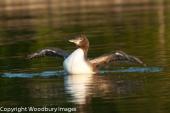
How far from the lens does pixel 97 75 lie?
24.8 m

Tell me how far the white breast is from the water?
0.28 m

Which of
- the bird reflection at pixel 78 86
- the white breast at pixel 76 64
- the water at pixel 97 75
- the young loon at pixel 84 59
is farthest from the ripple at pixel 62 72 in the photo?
the bird reflection at pixel 78 86

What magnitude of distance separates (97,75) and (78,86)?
8.64 feet

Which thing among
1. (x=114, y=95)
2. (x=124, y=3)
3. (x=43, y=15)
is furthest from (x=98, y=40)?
(x=124, y=3)

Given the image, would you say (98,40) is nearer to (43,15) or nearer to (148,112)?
(148,112)

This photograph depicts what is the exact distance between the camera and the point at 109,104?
62.2 ft

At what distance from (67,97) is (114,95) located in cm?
104

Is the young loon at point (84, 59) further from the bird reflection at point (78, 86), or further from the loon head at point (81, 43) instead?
the bird reflection at point (78, 86)

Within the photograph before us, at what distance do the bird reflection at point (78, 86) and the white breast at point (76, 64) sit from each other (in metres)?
0.21

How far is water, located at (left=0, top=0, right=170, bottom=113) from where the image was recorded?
19.5 meters

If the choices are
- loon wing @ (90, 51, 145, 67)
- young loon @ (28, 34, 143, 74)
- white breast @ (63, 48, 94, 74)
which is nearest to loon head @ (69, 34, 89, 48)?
young loon @ (28, 34, 143, 74)

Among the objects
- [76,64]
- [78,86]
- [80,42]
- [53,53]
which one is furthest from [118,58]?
[78,86]

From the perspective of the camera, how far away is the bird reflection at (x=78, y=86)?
66.1ft

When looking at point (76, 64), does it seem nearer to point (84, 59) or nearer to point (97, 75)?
point (84, 59)
